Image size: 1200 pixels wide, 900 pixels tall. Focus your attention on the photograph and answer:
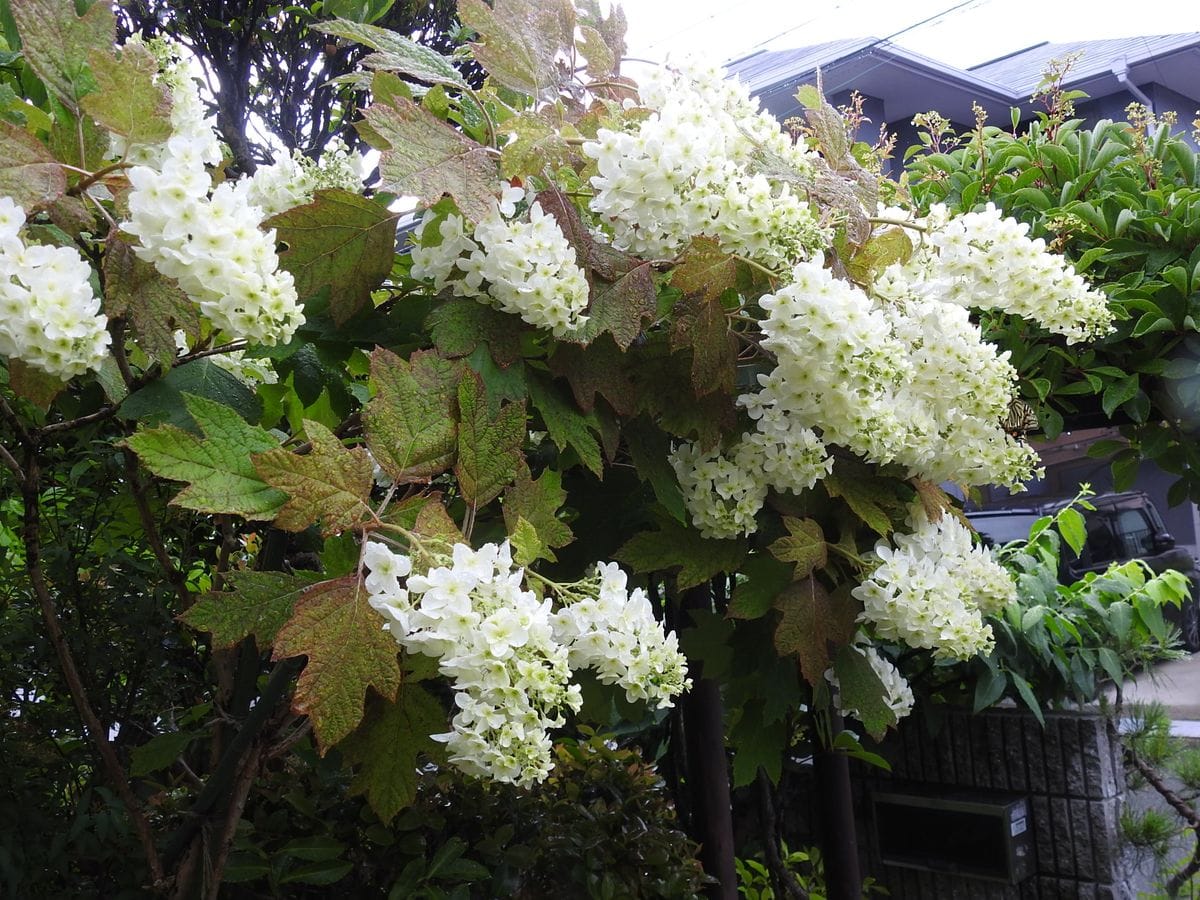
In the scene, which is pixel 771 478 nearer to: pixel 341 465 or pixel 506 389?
pixel 506 389

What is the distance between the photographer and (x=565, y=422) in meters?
0.88

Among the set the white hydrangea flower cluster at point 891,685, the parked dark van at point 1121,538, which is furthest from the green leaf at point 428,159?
the parked dark van at point 1121,538

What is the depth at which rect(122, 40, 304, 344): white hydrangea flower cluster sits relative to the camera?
67cm

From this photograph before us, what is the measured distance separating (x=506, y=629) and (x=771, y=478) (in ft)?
1.36

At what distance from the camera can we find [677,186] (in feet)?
2.82

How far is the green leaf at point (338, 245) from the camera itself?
861mm

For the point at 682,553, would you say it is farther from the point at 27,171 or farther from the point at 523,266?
the point at 27,171

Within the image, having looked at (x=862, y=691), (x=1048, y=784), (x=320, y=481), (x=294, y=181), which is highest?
(x=294, y=181)

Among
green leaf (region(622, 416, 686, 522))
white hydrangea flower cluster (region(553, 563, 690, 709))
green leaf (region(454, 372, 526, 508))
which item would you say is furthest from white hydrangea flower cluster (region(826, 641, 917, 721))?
green leaf (region(454, 372, 526, 508))

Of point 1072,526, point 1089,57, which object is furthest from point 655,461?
point 1089,57

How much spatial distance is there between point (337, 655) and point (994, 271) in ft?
2.67

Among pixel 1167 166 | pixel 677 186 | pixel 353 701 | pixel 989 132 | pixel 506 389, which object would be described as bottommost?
pixel 353 701

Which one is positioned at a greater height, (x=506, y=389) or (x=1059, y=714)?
(x=506, y=389)

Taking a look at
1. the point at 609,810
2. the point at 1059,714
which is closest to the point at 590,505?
the point at 609,810
